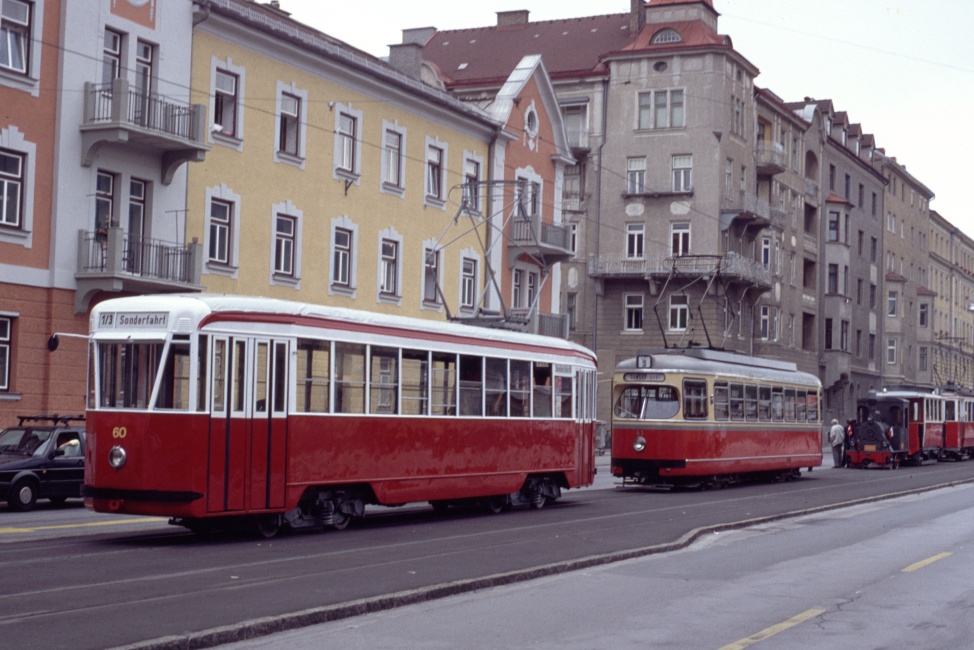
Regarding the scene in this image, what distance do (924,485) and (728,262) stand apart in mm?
25335

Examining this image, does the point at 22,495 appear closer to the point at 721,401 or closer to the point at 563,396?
the point at 563,396

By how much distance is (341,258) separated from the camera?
36156 millimetres

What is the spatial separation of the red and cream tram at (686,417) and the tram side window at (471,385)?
9.73 metres

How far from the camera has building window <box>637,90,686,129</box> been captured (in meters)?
59.4

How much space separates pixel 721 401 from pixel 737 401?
1.09 metres

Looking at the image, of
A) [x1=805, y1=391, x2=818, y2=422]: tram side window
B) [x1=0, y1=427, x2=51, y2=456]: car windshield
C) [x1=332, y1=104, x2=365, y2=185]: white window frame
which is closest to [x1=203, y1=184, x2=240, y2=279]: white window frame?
[x1=332, y1=104, x2=365, y2=185]: white window frame

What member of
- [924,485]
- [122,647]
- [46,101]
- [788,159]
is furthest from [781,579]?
[788,159]

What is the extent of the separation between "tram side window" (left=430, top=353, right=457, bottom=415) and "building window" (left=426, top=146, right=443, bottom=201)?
784 inches

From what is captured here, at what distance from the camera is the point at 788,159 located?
2699 inches

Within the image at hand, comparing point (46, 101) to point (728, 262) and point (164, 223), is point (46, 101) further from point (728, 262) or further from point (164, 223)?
point (728, 262)

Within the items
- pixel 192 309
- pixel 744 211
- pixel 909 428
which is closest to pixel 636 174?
pixel 744 211

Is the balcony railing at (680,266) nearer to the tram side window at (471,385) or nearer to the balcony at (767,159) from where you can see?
the balcony at (767,159)

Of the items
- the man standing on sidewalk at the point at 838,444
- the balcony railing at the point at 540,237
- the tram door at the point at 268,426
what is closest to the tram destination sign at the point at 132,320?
the tram door at the point at 268,426

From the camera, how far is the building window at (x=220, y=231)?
3141 centimetres
